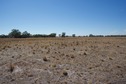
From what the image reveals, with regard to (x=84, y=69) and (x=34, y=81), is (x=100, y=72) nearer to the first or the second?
(x=84, y=69)

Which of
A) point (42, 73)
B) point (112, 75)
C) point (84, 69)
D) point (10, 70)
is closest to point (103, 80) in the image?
point (112, 75)

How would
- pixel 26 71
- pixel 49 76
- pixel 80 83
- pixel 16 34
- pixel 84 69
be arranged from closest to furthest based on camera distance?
pixel 80 83 < pixel 49 76 < pixel 26 71 < pixel 84 69 < pixel 16 34

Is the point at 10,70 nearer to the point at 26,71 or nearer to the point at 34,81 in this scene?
the point at 26,71

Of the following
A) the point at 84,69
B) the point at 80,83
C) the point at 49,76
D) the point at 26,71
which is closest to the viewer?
the point at 80,83

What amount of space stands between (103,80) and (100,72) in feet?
4.43

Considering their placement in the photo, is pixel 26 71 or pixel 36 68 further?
pixel 36 68

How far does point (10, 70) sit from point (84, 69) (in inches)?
186

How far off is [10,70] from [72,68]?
400 centimetres

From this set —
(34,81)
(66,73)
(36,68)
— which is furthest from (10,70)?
(66,73)

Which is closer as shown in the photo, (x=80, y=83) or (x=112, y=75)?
(x=80, y=83)

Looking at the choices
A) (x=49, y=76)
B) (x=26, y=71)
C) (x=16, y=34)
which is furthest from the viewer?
(x=16, y=34)

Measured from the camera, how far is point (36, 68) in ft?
30.9

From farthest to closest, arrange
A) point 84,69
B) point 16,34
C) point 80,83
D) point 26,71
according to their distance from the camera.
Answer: point 16,34, point 84,69, point 26,71, point 80,83

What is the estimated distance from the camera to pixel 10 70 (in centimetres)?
880
